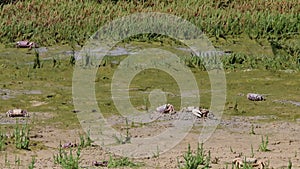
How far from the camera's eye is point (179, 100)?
873 centimetres

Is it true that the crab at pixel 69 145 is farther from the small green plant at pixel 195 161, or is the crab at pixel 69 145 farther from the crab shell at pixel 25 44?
the crab shell at pixel 25 44

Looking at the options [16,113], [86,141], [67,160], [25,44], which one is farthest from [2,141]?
[25,44]

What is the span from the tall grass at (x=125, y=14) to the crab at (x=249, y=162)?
6689 millimetres

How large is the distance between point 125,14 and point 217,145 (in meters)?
7.29

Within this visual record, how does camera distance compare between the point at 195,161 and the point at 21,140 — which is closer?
the point at 195,161

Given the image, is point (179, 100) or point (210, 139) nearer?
point (210, 139)

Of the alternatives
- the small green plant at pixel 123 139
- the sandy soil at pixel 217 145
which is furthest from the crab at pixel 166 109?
the small green plant at pixel 123 139

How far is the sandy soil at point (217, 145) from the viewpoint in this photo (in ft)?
19.2

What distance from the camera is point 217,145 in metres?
6.56

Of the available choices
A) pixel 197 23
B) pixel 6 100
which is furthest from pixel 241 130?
pixel 197 23

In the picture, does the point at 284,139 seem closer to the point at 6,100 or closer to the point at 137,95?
the point at 137,95

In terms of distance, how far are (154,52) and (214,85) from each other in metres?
2.05

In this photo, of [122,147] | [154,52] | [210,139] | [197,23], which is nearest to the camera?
[122,147]

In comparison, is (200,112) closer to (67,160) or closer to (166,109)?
(166,109)
